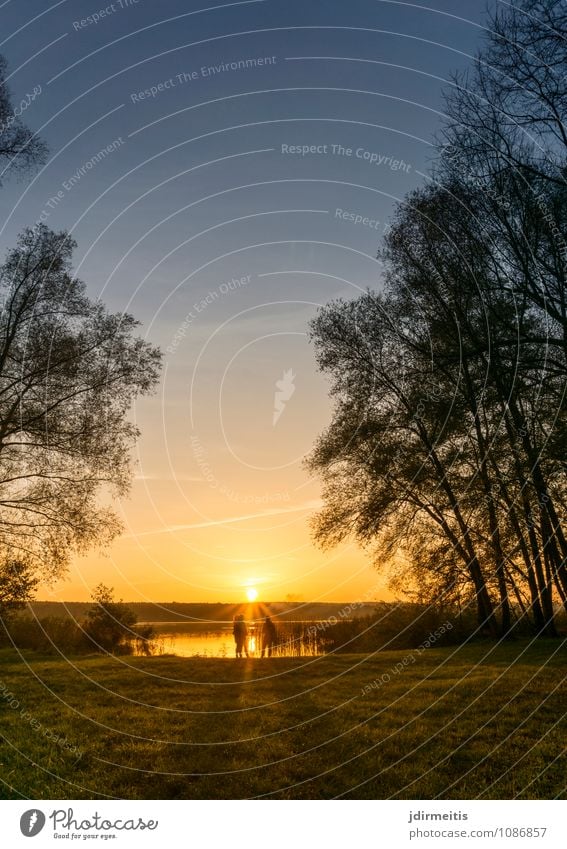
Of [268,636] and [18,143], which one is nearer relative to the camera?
[18,143]

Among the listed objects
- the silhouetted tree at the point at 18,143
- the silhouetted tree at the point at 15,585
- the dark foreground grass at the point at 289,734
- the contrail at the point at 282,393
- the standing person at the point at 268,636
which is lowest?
the dark foreground grass at the point at 289,734

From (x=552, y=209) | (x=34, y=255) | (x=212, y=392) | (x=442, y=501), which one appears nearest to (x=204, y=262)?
(x=212, y=392)

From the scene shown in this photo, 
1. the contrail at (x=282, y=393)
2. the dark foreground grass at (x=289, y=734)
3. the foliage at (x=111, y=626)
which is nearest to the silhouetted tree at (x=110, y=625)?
the foliage at (x=111, y=626)

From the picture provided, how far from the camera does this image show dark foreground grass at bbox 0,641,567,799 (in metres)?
9.09

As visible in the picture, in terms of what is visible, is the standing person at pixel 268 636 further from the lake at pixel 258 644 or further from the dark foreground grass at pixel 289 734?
the dark foreground grass at pixel 289 734

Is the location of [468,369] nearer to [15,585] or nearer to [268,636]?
[15,585]

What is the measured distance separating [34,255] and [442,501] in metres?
19.1

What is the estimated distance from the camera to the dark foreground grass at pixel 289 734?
9.09m

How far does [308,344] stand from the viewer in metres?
27.2

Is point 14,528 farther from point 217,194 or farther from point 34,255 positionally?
point 217,194

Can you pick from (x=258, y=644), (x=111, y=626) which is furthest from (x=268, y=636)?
(x=111, y=626)

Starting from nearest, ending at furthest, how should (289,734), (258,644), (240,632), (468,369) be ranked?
(289,734) < (468,369) < (240,632) < (258,644)

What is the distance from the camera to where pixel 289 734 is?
1200 centimetres

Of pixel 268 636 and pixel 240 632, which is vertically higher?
pixel 240 632
